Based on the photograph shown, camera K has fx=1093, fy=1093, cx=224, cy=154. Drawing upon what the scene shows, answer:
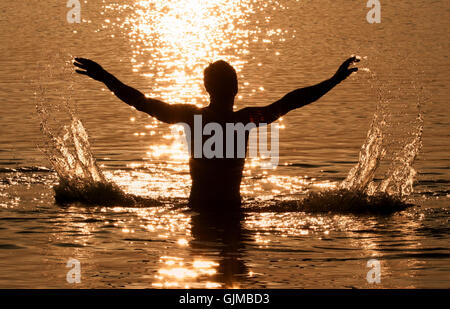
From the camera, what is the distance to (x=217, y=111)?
11773 mm

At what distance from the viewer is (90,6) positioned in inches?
2281

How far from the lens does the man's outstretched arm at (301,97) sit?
11.3 m

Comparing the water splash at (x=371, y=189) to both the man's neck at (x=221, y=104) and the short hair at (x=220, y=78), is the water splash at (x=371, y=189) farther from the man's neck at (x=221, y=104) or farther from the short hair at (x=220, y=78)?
the short hair at (x=220, y=78)

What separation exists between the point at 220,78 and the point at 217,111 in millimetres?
517

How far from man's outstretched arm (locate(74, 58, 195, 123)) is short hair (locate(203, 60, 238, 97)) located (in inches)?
18.7

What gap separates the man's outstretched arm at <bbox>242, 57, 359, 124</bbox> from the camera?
11258mm
